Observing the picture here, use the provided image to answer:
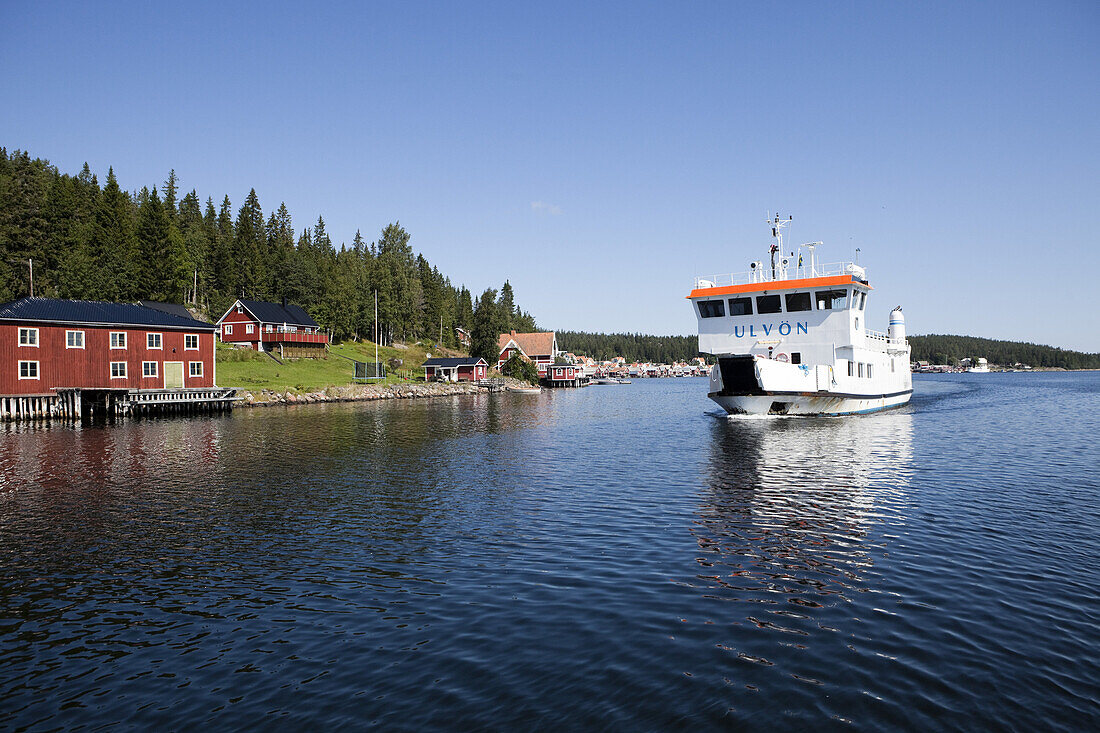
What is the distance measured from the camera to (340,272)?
420ft

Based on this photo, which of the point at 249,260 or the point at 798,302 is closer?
the point at 798,302

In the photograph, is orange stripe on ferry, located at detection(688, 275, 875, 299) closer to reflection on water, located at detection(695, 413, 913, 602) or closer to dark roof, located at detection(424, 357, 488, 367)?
reflection on water, located at detection(695, 413, 913, 602)

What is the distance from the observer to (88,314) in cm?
5728

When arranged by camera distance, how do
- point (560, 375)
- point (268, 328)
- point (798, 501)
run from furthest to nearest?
1. point (560, 375)
2. point (268, 328)
3. point (798, 501)

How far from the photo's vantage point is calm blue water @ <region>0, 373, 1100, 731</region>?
867cm

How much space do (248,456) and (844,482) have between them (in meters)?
27.3

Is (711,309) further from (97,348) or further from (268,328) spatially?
(268,328)

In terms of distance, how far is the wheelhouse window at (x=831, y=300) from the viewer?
46250 mm

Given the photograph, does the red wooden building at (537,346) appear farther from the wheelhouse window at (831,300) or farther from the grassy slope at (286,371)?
the wheelhouse window at (831,300)

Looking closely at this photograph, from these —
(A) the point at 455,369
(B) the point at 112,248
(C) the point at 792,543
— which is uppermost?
(B) the point at 112,248

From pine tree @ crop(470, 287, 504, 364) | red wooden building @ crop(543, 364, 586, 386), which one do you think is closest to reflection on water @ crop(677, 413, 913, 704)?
pine tree @ crop(470, 287, 504, 364)

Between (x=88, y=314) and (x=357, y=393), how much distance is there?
109 ft

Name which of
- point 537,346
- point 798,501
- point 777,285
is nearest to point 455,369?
point 537,346

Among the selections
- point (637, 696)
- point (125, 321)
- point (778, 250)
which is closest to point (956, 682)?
point (637, 696)
